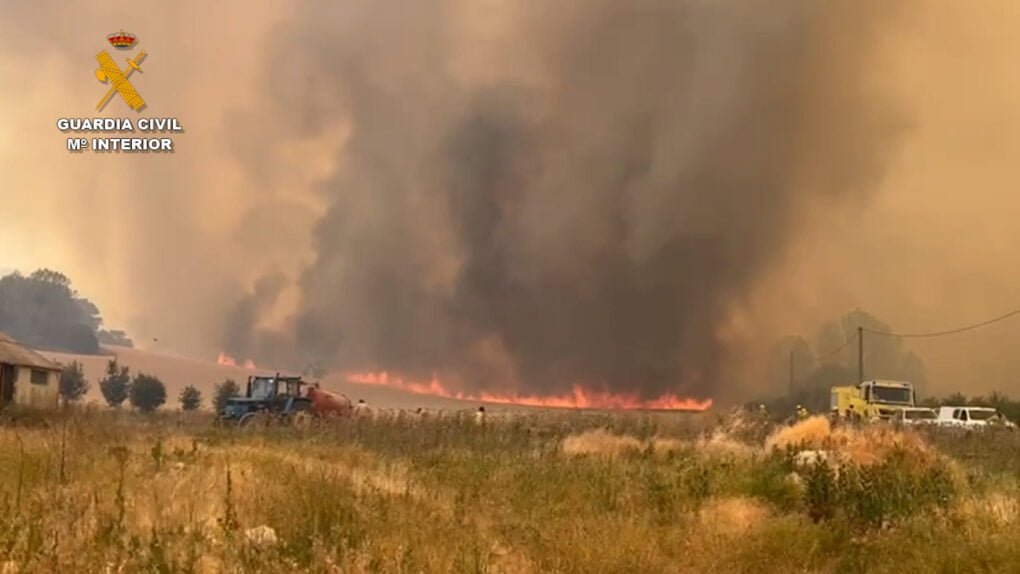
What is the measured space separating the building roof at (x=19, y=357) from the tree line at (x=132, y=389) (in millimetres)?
34046

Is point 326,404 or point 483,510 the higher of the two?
point 326,404

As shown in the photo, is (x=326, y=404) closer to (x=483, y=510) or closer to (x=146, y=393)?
(x=483, y=510)

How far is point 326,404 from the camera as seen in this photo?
2908cm

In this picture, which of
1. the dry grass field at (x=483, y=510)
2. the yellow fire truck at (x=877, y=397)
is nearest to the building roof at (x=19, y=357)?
the dry grass field at (x=483, y=510)

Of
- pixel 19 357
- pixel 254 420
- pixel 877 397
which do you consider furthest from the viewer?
pixel 877 397

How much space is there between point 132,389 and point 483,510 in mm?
72377

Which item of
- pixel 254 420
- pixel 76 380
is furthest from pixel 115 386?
pixel 254 420

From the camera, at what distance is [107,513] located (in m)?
6.56

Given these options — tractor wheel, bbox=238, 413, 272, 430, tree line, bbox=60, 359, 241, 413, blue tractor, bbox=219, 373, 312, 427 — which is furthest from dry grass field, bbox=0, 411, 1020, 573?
tree line, bbox=60, 359, 241, 413

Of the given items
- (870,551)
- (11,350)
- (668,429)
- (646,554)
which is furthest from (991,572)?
(11,350)

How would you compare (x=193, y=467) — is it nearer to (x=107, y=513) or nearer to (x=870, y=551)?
(x=107, y=513)

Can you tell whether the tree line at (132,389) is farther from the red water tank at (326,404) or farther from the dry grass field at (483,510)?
the dry grass field at (483,510)

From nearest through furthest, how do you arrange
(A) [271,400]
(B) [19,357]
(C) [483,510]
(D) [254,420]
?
(C) [483,510] < (D) [254,420] < (A) [271,400] < (B) [19,357]

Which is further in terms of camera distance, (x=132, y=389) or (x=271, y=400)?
(x=132, y=389)
